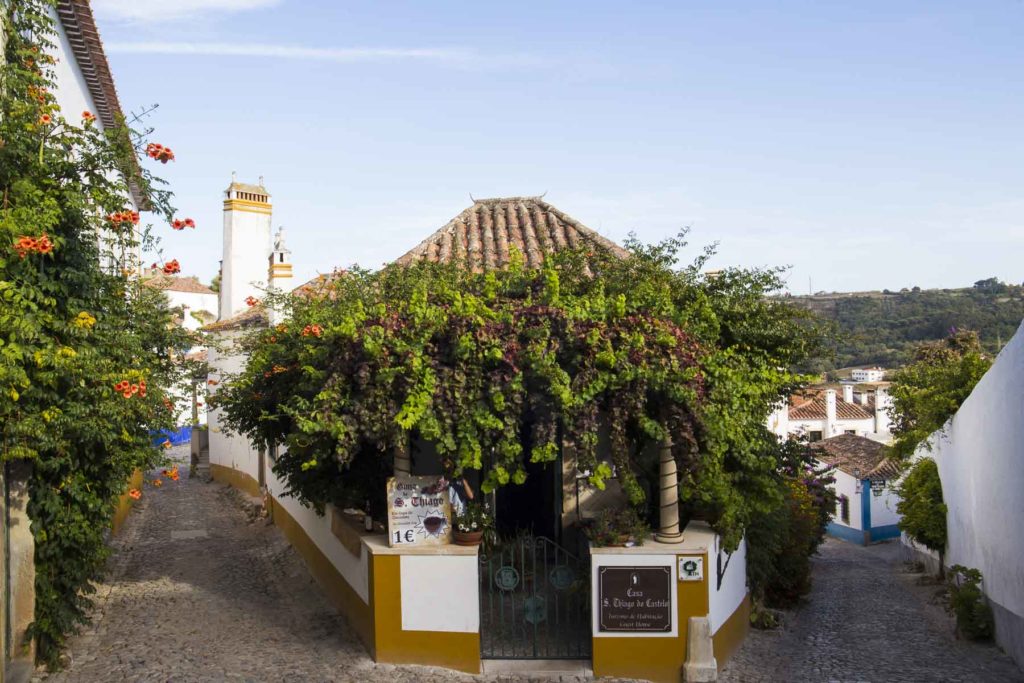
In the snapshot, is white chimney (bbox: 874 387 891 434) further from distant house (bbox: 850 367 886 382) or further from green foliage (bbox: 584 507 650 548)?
green foliage (bbox: 584 507 650 548)

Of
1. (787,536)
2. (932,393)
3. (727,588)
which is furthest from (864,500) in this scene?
(727,588)

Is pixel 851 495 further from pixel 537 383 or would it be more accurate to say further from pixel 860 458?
pixel 537 383

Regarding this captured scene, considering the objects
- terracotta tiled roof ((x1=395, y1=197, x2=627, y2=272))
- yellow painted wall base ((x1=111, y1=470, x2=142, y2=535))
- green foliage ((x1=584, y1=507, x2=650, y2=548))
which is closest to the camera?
green foliage ((x1=584, y1=507, x2=650, y2=548))

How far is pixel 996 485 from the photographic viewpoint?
37.1ft

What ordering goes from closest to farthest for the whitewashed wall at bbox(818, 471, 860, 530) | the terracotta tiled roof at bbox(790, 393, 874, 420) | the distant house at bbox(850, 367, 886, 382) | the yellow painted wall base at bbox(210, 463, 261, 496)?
the yellow painted wall base at bbox(210, 463, 261, 496) < the whitewashed wall at bbox(818, 471, 860, 530) < the terracotta tiled roof at bbox(790, 393, 874, 420) < the distant house at bbox(850, 367, 886, 382)

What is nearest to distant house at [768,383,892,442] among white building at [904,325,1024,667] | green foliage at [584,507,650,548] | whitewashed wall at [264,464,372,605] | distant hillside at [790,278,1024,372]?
distant hillside at [790,278,1024,372]

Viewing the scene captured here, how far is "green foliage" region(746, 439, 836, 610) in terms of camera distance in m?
11.3

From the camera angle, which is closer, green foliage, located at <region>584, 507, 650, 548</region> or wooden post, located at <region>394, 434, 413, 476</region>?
green foliage, located at <region>584, 507, 650, 548</region>

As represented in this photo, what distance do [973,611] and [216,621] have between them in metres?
9.47

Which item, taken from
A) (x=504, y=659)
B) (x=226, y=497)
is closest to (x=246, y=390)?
(x=504, y=659)

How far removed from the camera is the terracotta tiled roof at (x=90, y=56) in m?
11.2

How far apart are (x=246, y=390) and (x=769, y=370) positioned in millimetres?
6860

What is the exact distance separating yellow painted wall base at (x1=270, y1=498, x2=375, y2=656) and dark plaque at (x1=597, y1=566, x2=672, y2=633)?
7.68 feet

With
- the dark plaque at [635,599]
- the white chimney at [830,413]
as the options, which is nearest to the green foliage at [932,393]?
the dark plaque at [635,599]
